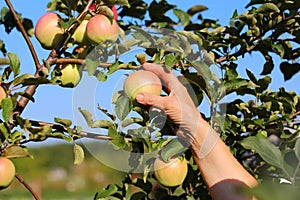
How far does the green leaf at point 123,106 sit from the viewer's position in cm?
125

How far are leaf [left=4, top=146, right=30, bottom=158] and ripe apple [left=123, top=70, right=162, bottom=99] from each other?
10.8 inches

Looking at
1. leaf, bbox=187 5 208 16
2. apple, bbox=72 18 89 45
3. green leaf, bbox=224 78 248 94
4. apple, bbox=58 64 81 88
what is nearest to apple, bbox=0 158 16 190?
apple, bbox=58 64 81 88

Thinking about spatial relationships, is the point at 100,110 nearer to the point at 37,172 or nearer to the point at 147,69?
the point at 147,69

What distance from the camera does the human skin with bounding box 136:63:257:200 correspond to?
3.86 ft

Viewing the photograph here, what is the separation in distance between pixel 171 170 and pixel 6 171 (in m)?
0.43

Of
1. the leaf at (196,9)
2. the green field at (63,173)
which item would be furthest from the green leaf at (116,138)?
the green field at (63,173)

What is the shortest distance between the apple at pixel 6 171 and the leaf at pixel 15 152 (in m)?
0.02

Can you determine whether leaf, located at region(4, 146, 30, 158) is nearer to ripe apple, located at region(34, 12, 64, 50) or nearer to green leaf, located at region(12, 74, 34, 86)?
green leaf, located at region(12, 74, 34, 86)

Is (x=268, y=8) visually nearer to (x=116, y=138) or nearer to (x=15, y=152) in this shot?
(x=116, y=138)

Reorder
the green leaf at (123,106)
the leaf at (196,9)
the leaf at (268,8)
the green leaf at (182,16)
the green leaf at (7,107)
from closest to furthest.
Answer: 1. the green leaf at (7,107)
2. the green leaf at (123,106)
3. the leaf at (268,8)
4. the green leaf at (182,16)
5. the leaf at (196,9)

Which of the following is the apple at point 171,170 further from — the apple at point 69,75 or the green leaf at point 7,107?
the green leaf at point 7,107

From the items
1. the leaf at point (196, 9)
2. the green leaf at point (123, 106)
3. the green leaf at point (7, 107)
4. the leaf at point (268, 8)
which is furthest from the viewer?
the leaf at point (196, 9)

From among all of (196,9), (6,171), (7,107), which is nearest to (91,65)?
(7,107)

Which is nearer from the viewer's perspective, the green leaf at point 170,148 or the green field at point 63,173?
the green leaf at point 170,148
